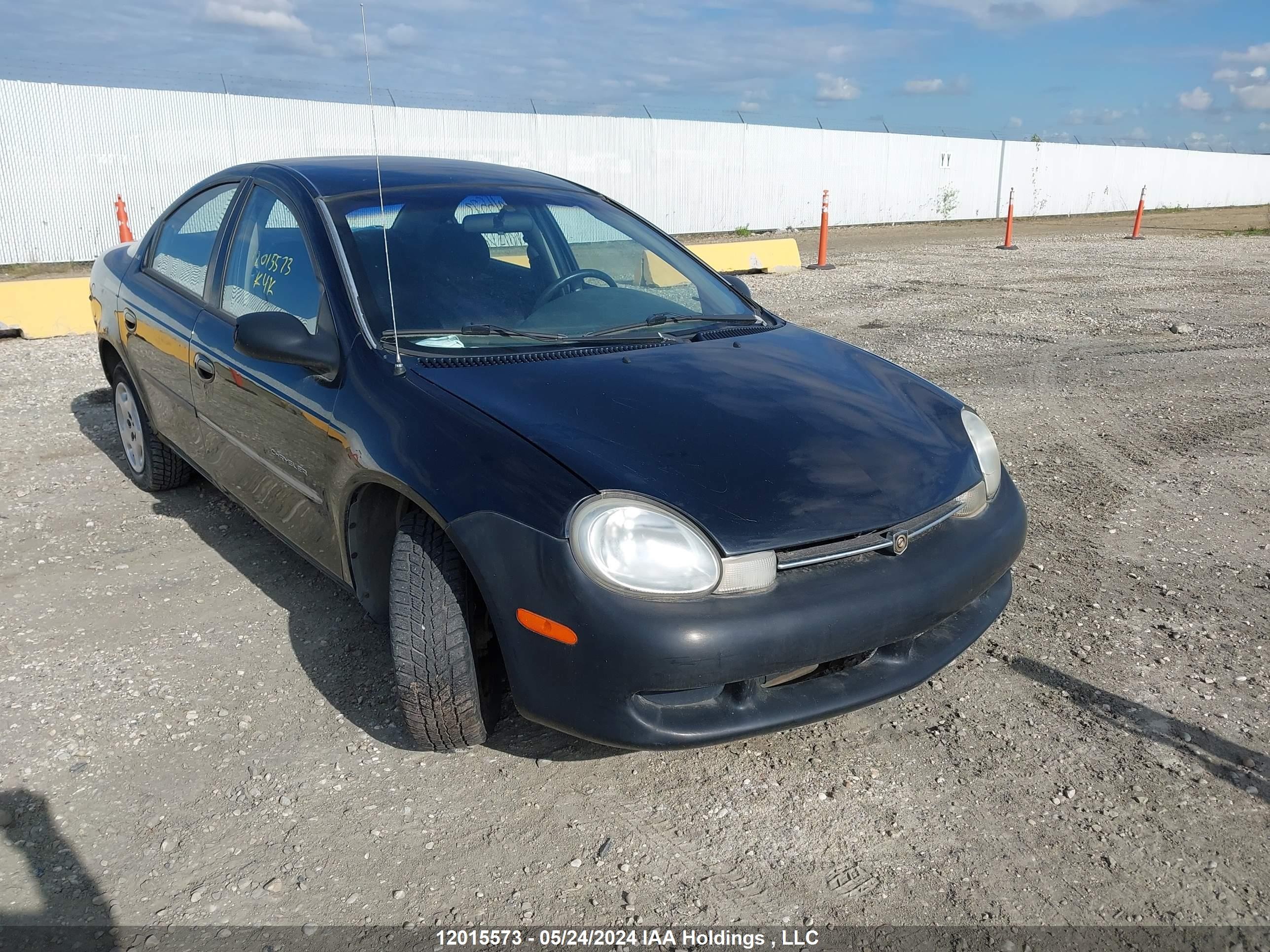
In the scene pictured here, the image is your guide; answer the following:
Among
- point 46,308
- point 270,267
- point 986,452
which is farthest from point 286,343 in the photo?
point 46,308

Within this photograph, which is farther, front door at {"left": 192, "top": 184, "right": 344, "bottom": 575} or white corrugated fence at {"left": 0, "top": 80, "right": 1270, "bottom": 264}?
white corrugated fence at {"left": 0, "top": 80, "right": 1270, "bottom": 264}

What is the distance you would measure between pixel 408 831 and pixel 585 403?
3.90 feet

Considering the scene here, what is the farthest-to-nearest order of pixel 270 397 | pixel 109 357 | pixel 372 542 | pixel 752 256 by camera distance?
1. pixel 752 256
2. pixel 109 357
3. pixel 270 397
4. pixel 372 542

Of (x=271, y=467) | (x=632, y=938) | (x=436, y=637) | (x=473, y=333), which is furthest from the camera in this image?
(x=271, y=467)

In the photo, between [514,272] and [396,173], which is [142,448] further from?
[514,272]

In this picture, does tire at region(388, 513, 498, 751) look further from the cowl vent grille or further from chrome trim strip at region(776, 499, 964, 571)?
chrome trim strip at region(776, 499, 964, 571)

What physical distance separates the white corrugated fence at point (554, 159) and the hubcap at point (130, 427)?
480 inches

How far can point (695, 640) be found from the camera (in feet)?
7.30

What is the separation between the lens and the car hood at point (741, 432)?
2395 mm

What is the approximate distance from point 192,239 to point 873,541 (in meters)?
3.25

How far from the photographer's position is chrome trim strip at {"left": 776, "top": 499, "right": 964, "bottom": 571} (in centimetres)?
236

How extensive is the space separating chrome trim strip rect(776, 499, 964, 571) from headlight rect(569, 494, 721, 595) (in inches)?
7.7

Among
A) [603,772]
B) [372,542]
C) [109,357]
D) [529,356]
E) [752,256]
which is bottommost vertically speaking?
[603,772]

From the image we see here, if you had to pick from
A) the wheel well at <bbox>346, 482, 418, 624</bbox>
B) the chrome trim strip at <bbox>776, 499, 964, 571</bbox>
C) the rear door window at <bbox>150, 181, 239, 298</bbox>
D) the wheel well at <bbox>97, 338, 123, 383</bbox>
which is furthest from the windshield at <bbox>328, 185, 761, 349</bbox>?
the wheel well at <bbox>97, 338, 123, 383</bbox>
